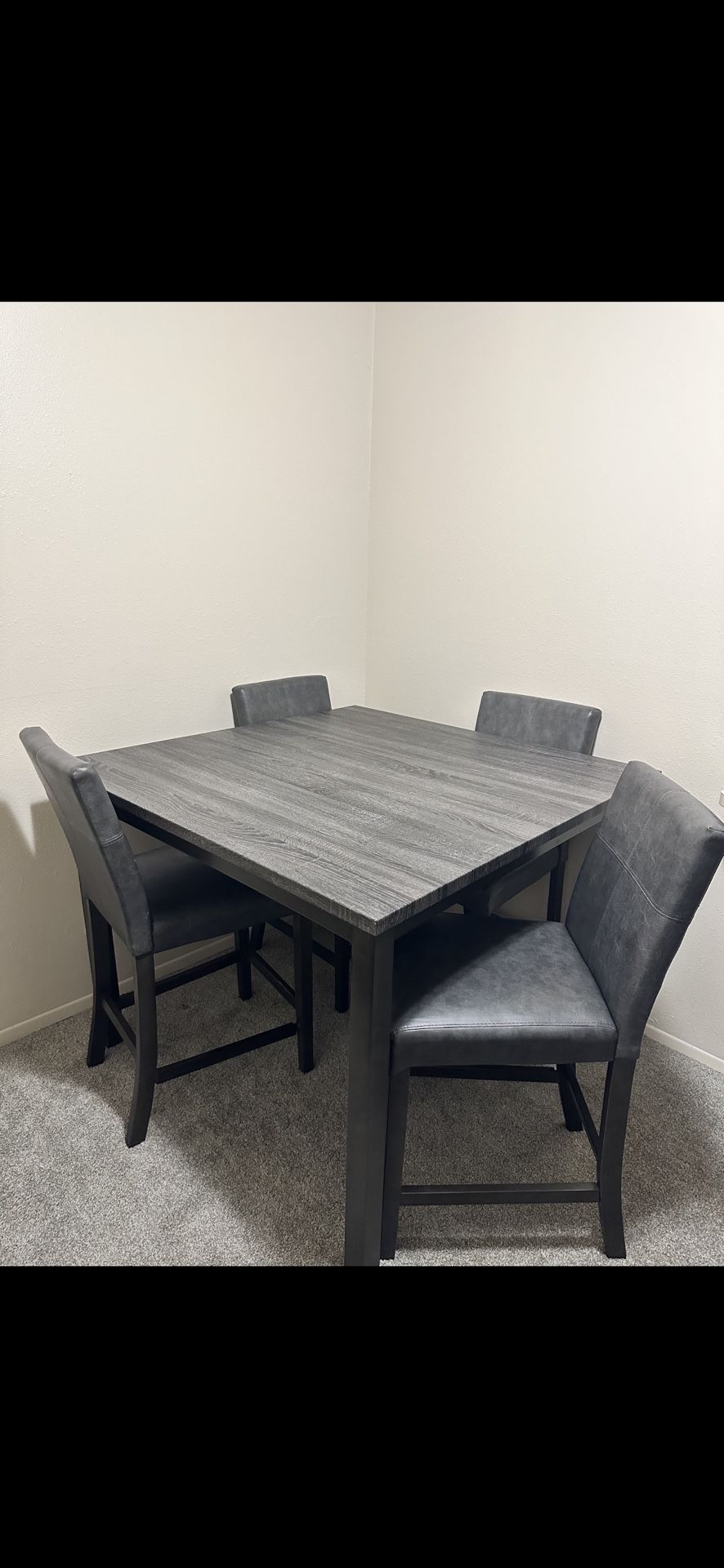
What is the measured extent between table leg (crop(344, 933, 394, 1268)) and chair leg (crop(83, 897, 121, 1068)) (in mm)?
853

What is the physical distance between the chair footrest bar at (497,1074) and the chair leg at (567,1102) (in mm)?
21

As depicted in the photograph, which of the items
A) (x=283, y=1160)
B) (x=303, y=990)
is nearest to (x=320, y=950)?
(x=303, y=990)

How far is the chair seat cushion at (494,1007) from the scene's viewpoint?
1193 mm

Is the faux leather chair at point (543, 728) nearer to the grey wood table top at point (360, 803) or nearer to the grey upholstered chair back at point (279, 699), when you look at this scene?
the grey wood table top at point (360, 803)

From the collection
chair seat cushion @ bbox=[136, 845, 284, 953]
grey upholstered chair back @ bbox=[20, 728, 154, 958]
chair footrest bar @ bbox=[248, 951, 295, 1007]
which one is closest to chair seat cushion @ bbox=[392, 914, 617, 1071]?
chair seat cushion @ bbox=[136, 845, 284, 953]

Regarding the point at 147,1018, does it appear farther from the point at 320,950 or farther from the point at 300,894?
the point at 320,950

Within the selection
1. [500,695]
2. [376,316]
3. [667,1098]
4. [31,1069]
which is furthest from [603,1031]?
[376,316]

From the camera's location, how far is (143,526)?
1.98 meters

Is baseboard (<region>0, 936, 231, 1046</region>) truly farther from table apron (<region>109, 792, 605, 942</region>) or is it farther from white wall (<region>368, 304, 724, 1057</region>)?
white wall (<region>368, 304, 724, 1057</region>)

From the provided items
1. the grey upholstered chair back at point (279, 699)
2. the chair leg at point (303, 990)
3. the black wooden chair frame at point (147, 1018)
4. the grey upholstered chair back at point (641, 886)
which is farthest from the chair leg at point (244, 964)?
the grey upholstered chair back at point (641, 886)

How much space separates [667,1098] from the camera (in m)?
1.80

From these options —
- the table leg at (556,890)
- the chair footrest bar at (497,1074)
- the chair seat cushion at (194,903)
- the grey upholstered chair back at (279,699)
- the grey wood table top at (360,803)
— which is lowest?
the chair footrest bar at (497,1074)
